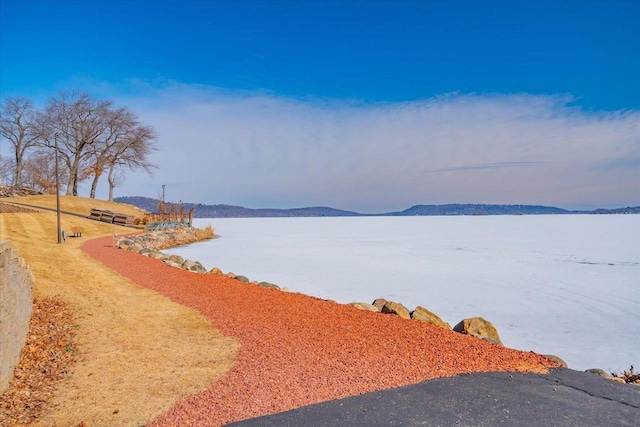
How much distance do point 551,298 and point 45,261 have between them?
49.5 feet

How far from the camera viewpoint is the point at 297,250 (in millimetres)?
27641

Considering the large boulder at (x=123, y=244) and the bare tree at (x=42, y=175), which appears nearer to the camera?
the large boulder at (x=123, y=244)

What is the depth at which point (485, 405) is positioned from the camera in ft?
15.8

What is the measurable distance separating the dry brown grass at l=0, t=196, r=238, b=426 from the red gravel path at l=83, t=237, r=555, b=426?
383 mm

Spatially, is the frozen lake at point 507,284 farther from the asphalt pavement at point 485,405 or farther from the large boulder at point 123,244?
the large boulder at point 123,244

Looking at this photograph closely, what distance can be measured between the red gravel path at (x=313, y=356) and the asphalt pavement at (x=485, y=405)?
0.92 feet

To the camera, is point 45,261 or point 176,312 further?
point 45,261

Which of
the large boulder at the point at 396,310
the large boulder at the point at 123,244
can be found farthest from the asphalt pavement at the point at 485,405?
the large boulder at the point at 123,244

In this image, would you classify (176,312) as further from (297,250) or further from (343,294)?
(297,250)

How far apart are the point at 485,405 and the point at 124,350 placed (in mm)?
5482

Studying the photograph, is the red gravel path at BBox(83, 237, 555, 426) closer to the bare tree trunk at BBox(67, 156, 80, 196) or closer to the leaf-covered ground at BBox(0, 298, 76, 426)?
the leaf-covered ground at BBox(0, 298, 76, 426)

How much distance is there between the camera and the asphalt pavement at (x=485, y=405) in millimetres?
4426

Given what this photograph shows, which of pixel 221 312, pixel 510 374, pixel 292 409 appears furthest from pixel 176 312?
pixel 510 374

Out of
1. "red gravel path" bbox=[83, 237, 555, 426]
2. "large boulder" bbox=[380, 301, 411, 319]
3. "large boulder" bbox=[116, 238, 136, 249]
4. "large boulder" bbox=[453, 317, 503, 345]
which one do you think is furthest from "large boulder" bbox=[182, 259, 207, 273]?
"large boulder" bbox=[453, 317, 503, 345]
